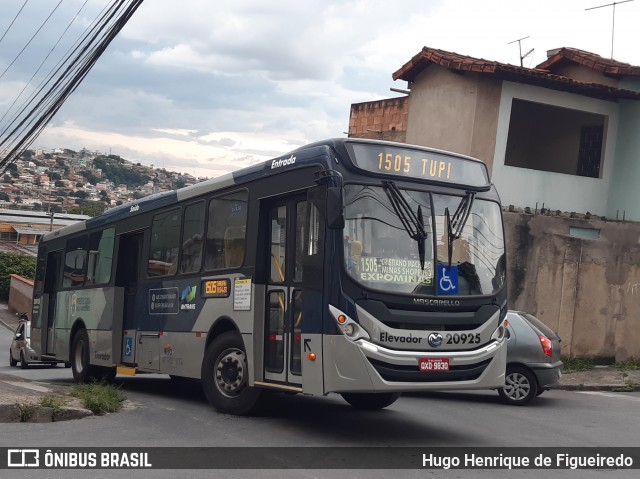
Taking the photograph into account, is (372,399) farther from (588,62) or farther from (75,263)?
(588,62)

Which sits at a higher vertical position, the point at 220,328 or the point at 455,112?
the point at 455,112

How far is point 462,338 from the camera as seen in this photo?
910 centimetres

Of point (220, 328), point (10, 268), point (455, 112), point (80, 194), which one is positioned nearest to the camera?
point (220, 328)

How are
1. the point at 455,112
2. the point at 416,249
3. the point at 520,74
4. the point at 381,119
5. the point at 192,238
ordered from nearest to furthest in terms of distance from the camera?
the point at 416,249 → the point at 192,238 → the point at 520,74 → the point at 455,112 → the point at 381,119

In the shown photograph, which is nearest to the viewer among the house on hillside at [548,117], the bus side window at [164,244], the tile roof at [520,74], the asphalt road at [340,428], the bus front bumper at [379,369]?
the asphalt road at [340,428]

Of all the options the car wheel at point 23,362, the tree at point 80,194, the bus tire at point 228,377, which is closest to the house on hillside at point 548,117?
the bus tire at point 228,377

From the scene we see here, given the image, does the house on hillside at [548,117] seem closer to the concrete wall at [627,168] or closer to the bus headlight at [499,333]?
the concrete wall at [627,168]

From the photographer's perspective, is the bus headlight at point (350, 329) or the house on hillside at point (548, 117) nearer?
the bus headlight at point (350, 329)

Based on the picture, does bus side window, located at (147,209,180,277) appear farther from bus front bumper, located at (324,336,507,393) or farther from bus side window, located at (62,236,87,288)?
bus front bumper, located at (324,336,507,393)

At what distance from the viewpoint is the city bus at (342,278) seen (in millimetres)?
8703

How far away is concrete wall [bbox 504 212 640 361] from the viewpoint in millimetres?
19000

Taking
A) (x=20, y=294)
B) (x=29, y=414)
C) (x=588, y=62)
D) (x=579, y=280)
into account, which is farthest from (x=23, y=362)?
(x=20, y=294)

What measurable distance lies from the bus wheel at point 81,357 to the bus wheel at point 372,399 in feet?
19.9

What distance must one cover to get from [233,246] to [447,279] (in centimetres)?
292
